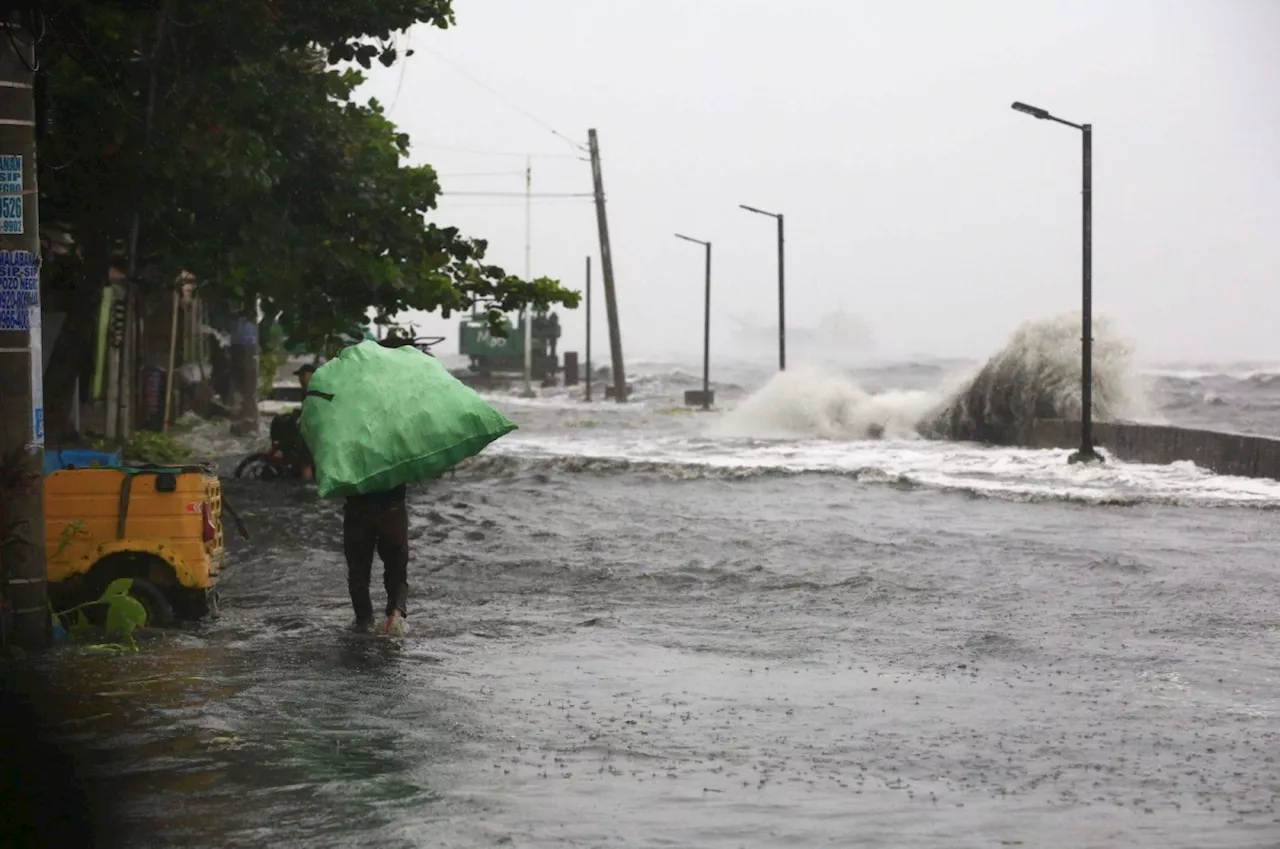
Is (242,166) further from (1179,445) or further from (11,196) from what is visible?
(1179,445)

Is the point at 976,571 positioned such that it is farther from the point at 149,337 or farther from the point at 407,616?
the point at 149,337

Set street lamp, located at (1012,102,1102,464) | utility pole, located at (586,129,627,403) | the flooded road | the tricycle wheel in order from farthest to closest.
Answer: utility pole, located at (586,129,627,403) < street lamp, located at (1012,102,1102,464) < the tricycle wheel < the flooded road

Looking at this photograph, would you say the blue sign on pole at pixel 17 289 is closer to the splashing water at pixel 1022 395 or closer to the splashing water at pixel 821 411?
the splashing water at pixel 1022 395

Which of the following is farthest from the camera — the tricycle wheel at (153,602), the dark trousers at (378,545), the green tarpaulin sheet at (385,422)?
the dark trousers at (378,545)

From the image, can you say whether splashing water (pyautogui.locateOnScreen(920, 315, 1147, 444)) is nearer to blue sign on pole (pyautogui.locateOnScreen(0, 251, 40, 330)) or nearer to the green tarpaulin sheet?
the green tarpaulin sheet

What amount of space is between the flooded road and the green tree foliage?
4.34 metres

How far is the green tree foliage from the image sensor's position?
59.5 ft

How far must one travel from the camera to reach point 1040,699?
8.59 meters

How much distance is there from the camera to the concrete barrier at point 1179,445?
25188 mm

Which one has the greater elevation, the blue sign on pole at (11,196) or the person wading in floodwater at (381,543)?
the blue sign on pole at (11,196)

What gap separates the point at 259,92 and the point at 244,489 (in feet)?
16.8

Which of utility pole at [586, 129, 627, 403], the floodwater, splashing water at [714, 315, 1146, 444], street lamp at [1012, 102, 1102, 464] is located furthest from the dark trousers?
utility pole at [586, 129, 627, 403]

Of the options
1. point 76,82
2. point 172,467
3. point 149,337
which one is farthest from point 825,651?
point 149,337

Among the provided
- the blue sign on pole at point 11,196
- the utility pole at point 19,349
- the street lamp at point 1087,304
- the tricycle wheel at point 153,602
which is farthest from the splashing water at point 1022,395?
the blue sign on pole at point 11,196
